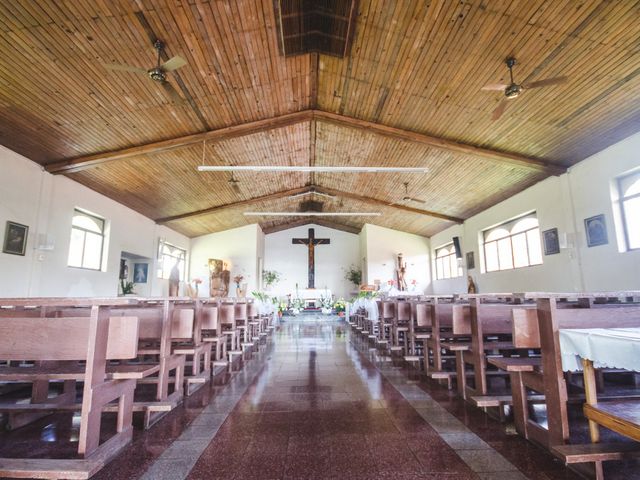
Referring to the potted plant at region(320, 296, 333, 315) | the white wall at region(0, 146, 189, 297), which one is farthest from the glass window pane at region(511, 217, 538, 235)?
the white wall at region(0, 146, 189, 297)

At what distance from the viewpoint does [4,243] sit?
197 inches

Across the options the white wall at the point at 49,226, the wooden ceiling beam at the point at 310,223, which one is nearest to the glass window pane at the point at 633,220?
the white wall at the point at 49,226

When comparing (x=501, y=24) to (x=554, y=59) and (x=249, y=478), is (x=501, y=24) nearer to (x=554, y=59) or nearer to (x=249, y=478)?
Result: (x=554, y=59)

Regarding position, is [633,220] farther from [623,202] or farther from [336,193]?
[336,193]

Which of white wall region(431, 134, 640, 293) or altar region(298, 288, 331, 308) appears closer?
white wall region(431, 134, 640, 293)

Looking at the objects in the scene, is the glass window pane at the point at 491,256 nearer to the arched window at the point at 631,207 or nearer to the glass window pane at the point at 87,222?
the arched window at the point at 631,207

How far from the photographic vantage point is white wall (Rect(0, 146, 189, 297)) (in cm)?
511

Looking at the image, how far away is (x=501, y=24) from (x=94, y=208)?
7.66 metres

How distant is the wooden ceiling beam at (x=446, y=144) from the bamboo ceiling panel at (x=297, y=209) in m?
4.40

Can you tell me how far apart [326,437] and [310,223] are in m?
13.4

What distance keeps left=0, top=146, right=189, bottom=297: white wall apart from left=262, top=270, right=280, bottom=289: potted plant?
21.8 ft

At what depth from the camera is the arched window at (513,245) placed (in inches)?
281

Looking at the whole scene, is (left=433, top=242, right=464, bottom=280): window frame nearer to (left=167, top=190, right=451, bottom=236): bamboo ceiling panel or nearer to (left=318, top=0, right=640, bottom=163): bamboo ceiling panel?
(left=167, top=190, right=451, bottom=236): bamboo ceiling panel

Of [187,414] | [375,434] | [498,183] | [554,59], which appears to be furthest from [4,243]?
[498,183]
